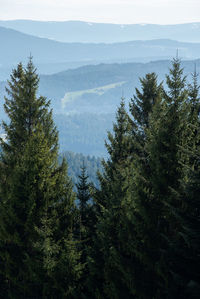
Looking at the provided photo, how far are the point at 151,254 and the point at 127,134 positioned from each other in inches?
404

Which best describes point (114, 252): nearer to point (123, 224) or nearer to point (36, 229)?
point (123, 224)

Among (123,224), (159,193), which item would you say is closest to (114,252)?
(123,224)

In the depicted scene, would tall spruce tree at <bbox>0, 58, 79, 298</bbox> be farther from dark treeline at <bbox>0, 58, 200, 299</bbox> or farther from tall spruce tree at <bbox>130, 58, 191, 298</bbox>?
tall spruce tree at <bbox>130, 58, 191, 298</bbox>

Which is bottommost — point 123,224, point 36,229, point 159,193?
point 36,229

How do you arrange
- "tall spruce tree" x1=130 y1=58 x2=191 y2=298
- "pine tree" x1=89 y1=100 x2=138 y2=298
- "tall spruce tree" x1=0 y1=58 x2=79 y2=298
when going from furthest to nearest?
"tall spruce tree" x1=0 y1=58 x2=79 y2=298 → "pine tree" x1=89 y1=100 x2=138 y2=298 → "tall spruce tree" x1=130 y1=58 x2=191 y2=298

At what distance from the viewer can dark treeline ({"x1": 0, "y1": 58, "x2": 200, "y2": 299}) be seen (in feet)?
37.5

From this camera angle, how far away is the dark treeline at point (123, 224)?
11.4 metres

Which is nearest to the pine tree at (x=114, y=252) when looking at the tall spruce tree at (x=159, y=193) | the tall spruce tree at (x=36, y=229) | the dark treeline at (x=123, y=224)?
the dark treeline at (x=123, y=224)

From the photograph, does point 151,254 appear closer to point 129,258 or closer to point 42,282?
point 129,258

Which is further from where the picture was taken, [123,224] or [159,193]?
[123,224]

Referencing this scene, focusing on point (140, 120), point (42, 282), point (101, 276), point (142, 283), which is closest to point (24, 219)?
point (42, 282)

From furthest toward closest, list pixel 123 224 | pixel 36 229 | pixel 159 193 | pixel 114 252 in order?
pixel 36 229 → pixel 123 224 → pixel 114 252 → pixel 159 193

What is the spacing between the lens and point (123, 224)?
14453 mm

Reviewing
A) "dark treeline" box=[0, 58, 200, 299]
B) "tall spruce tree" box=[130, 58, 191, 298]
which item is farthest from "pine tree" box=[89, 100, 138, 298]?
"tall spruce tree" box=[130, 58, 191, 298]
